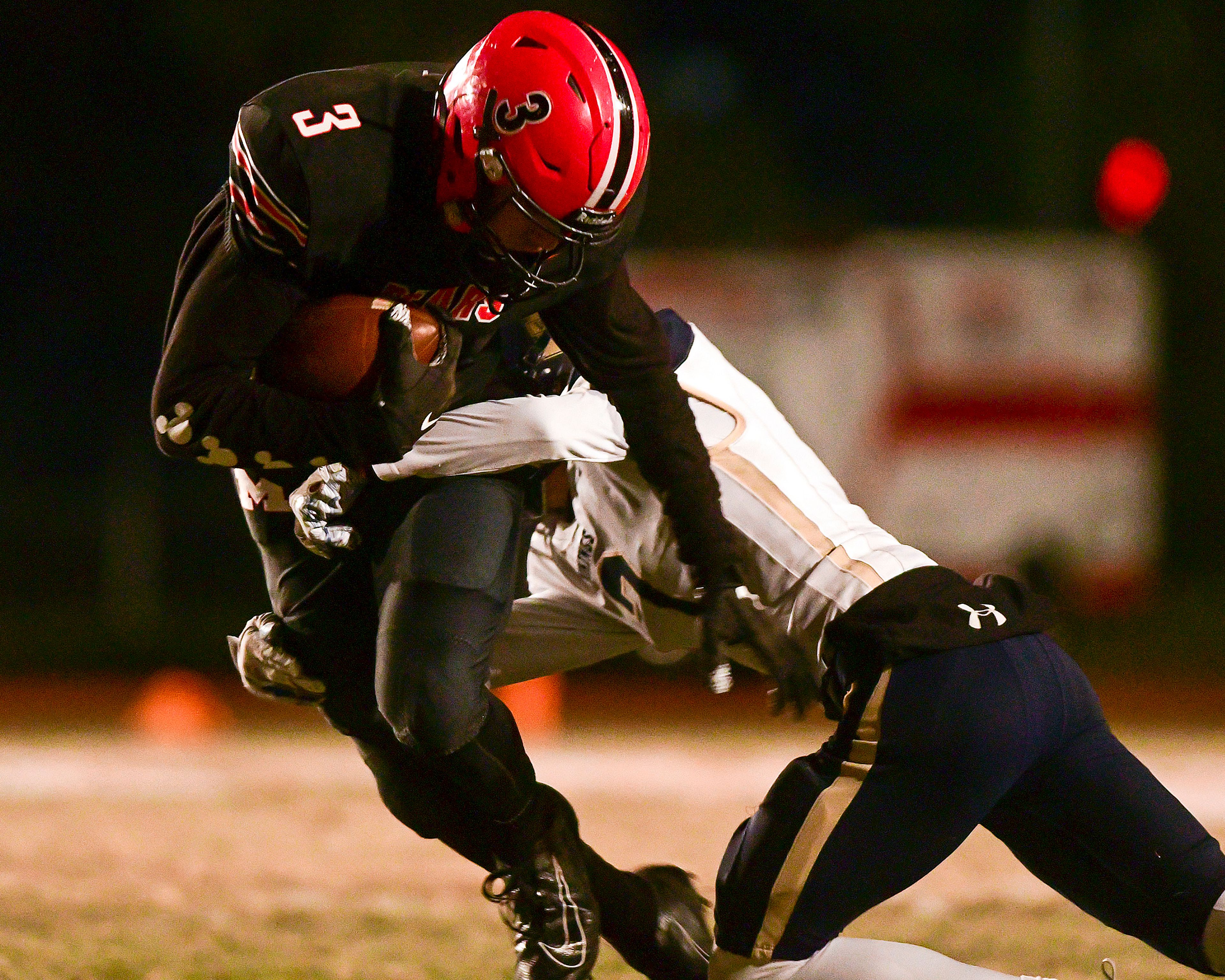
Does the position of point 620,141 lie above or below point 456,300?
above

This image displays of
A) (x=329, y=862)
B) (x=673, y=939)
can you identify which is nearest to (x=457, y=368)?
(x=673, y=939)

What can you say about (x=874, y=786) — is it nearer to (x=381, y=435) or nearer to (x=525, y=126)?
(x=381, y=435)

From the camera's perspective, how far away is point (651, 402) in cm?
296

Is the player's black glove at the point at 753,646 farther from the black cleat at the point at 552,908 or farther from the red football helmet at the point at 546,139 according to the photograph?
the red football helmet at the point at 546,139

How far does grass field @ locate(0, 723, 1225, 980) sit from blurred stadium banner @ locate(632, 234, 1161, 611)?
2.73 m

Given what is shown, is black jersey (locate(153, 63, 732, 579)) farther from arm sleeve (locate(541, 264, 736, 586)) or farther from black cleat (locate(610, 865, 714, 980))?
black cleat (locate(610, 865, 714, 980))

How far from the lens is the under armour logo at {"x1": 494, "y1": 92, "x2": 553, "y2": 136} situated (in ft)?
9.26

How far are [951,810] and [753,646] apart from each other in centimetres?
58

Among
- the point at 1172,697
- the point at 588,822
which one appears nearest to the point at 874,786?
the point at 588,822

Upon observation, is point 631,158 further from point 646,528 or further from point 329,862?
point 329,862

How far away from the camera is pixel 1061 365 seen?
33.2ft

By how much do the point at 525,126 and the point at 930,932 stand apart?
7.23ft

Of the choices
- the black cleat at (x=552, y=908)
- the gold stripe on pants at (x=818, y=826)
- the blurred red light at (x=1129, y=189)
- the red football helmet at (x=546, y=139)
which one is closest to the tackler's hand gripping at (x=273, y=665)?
the black cleat at (x=552, y=908)

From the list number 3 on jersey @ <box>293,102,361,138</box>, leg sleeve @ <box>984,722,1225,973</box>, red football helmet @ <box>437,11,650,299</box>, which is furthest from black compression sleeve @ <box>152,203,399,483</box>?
leg sleeve @ <box>984,722,1225,973</box>
